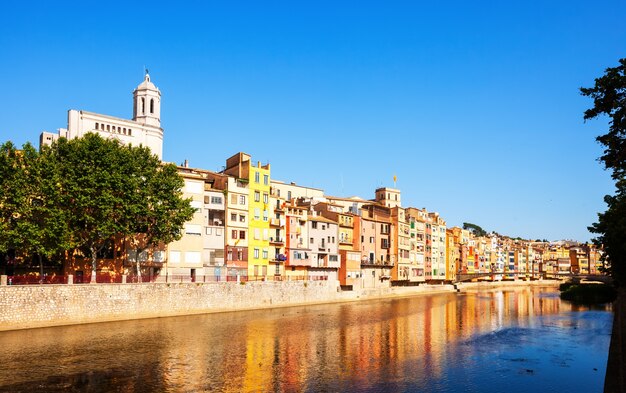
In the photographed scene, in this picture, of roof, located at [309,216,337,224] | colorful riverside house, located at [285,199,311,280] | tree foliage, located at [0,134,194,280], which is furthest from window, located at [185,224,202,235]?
roof, located at [309,216,337,224]

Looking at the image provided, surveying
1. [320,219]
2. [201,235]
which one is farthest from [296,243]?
[201,235]

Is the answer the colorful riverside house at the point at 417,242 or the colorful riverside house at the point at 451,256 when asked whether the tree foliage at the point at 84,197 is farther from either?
the colorful riverside house at the point at 451,256

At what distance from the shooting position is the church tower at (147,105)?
93.6 m

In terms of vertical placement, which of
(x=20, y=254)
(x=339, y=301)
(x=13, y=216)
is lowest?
(x=339, y=301)

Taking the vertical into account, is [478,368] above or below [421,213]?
below

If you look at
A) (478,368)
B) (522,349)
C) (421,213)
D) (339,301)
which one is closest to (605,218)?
(522,349)

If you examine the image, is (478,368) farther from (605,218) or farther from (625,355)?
(605,218)

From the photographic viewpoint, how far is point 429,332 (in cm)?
5338

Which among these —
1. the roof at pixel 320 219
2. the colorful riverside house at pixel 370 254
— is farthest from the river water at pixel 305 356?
the colorful riverside house at pixel 370 254

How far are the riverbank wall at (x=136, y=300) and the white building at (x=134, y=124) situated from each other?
85.6 ft

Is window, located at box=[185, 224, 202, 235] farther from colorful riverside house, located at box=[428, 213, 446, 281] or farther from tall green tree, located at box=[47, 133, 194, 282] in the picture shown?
colorful riverside house, located at box=[428, 213, 446, 281]

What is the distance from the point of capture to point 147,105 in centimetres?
9412

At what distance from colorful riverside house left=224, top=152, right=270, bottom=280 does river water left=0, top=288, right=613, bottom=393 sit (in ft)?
60.8

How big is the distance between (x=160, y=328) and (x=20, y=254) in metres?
18.5
